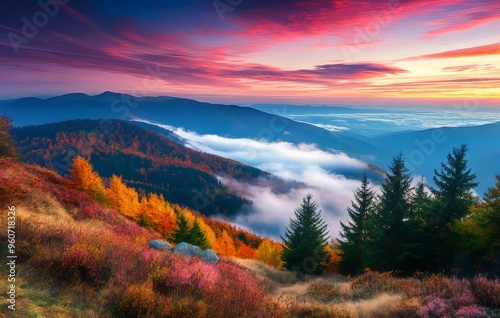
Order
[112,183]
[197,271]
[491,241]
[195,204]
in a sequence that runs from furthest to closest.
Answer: [195,204], [112,183], [491,241], [197,271]

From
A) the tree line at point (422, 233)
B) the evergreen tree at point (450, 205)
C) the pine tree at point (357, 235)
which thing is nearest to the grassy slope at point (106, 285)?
the tree line at point (422, 233)

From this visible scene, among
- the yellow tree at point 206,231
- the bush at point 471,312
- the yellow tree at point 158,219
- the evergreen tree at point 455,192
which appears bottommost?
the yellow tree at point 206,231

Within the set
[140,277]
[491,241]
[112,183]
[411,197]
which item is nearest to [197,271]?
[140,277]

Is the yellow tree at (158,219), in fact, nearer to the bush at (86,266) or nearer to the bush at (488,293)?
the bush at (86,266)

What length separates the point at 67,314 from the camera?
206 inches

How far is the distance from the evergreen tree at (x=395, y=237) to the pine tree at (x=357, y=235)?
12.0ft

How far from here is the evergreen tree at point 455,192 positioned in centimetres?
2417

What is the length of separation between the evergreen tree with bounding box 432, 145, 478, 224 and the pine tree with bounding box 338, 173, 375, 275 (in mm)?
6587

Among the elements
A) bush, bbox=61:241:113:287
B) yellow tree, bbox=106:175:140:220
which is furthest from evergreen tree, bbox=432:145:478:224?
yellow tree, bbox=106:175:140:220

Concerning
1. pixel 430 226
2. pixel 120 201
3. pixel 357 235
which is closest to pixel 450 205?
pixel 430 226

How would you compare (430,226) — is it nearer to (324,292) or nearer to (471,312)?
(324,292)

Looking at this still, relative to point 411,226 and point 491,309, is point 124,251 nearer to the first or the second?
point 491,309

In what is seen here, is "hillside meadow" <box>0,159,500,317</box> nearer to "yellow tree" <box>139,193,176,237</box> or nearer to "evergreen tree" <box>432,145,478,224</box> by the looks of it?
"evergreen tree" <box>432,145,478,224</box>

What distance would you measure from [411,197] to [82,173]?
36591 millimetres
